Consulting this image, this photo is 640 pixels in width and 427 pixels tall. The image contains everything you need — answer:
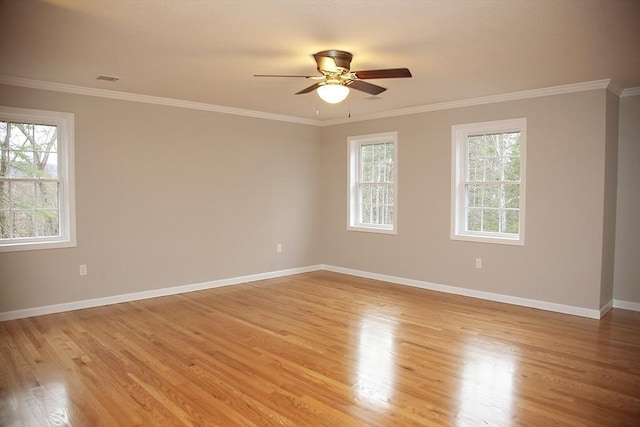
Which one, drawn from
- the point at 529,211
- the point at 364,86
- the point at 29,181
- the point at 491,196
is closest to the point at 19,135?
the point at 29,181

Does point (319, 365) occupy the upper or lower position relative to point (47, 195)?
lower

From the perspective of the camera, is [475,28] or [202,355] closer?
[475,28]

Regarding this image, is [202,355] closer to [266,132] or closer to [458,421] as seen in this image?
[458,421]

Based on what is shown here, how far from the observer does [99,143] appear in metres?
5.08

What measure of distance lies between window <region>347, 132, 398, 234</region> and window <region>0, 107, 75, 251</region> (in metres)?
3.98

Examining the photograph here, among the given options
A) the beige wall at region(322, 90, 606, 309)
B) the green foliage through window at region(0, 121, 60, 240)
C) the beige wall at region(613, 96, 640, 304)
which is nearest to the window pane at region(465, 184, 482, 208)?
the beige wall at region(322, 90, 606, 309)

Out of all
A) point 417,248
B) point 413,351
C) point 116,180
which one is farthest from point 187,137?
point 413,351

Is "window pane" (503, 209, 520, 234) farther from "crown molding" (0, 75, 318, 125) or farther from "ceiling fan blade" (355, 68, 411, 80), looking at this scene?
"crown molding" (0, 75, 318, 125)

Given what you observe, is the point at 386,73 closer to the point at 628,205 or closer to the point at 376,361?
the point at 376,361

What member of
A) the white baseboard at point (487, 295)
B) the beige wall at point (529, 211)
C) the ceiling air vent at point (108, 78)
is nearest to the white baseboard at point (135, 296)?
the white baseboard at point (487, 295)

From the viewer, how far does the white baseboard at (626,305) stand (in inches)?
199

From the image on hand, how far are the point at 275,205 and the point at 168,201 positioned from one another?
5.69 feet

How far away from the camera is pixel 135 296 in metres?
5.44

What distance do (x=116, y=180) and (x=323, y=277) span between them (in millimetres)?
3274
